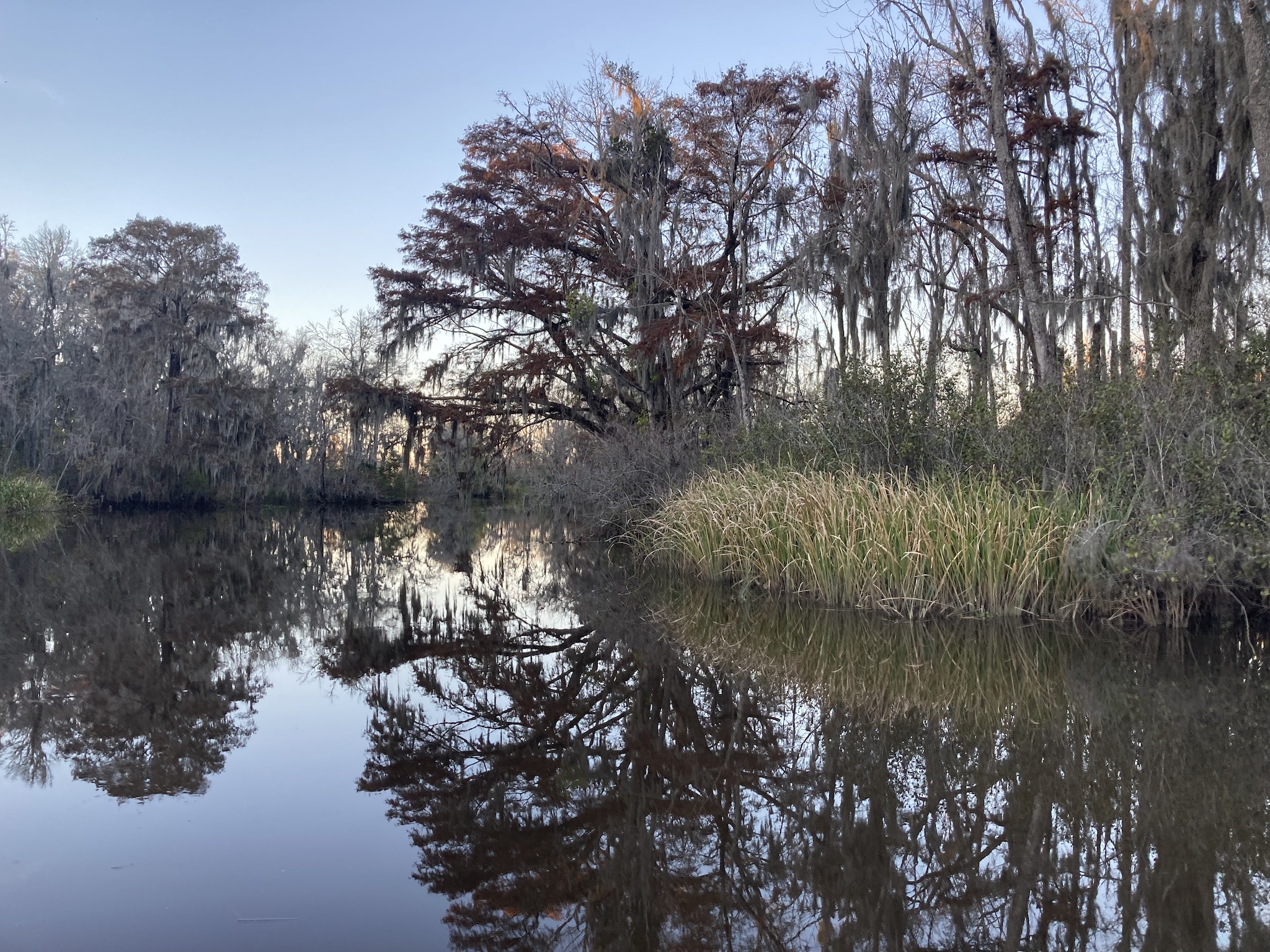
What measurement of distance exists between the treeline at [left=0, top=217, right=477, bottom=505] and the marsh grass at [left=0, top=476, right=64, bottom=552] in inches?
33.8

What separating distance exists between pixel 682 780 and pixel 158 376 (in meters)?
29.5

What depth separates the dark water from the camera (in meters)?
2.65

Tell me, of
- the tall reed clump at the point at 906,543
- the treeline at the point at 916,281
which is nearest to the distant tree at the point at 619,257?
the treeline at the point at 916,281

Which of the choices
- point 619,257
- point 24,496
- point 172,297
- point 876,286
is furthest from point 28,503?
point 876,286

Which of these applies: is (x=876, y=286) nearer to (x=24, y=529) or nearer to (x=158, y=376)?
(x=24, y=529)

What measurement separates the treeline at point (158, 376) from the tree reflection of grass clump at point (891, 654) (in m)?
18.1

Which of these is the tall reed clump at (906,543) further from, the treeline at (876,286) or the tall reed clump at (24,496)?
the tall reed clump at (24,496)

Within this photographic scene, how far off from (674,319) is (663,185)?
8.78 feet

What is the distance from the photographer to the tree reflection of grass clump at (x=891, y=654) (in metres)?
4.88

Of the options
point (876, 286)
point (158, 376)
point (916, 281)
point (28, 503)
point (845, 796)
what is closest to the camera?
point (845, 796)

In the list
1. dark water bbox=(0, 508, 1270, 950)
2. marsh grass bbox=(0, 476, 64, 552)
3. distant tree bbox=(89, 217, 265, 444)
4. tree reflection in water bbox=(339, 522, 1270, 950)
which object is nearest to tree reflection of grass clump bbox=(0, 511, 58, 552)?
marsh grass bbox=(0, 476, 64, 552)

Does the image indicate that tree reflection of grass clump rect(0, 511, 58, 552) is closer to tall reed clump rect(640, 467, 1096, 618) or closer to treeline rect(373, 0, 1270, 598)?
treeline rect(373, 0, 1270, 598)

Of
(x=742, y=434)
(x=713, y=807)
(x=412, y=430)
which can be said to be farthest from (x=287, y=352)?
(x=713, y=807)

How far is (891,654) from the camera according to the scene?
6.06 m
